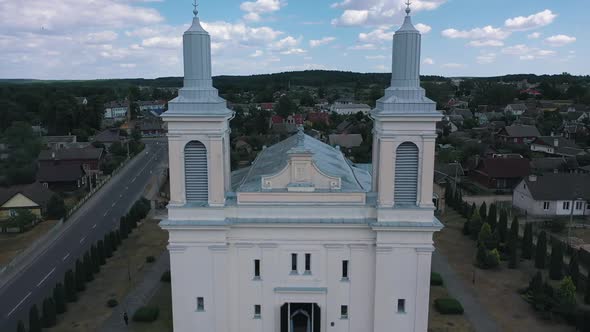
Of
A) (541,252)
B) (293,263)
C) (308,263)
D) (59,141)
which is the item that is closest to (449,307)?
(308,263)

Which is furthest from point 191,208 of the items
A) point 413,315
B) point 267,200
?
point 413,315

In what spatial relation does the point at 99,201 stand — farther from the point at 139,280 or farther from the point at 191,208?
the point at 191,208

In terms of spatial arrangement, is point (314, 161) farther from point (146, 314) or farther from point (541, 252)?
point (541, 252)

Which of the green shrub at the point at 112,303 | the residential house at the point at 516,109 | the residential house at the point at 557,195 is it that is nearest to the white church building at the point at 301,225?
the green shrub at the point at 112,303

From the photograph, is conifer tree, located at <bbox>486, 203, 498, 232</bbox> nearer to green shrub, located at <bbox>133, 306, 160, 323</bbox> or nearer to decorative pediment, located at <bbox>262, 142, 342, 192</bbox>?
decorative pediment, located at <bbox>262, 142, 342, 192</bbox>

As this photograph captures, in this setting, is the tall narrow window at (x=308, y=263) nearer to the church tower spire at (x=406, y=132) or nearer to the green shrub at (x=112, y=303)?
the church tower spire at (x=406, y=132)
